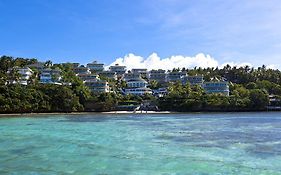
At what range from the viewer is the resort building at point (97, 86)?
87.4m

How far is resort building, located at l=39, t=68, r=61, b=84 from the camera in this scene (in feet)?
270

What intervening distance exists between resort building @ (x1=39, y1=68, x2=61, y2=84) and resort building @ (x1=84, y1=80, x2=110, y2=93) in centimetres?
768

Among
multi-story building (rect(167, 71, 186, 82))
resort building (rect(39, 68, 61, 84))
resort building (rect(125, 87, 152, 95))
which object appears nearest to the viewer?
resort building (rect(39, 68, 61, 84))

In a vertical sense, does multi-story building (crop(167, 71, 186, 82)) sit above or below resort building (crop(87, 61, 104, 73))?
below

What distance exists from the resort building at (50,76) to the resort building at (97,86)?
768cm

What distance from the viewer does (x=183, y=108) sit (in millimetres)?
79312

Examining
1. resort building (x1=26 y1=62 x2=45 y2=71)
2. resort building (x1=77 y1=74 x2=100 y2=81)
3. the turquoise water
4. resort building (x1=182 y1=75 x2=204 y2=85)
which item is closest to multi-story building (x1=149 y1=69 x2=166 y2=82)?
resort building (x1=182 y1=75 x2=204 y2=85)

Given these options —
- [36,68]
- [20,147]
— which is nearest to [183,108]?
[36,68]

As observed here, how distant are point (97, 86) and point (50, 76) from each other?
11430 mm

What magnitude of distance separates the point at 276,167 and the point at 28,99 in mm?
60332

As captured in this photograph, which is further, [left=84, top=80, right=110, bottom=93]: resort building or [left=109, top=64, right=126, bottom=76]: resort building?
[left=109, top=64, right=126, bottom=76]: resort building

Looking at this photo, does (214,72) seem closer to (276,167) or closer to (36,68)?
(36,68)

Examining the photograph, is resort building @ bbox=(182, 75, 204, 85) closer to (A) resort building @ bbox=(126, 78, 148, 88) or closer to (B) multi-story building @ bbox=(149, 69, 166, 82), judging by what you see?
(B) multi-story building @ bbox=(149, 69, 166, 82)

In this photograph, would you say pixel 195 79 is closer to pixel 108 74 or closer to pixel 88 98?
pixel 108 74
